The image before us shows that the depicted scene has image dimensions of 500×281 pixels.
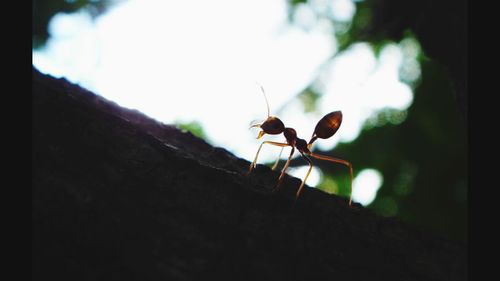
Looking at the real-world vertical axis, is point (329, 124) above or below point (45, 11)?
below

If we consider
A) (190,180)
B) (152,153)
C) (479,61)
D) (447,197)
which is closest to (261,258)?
(190,180)

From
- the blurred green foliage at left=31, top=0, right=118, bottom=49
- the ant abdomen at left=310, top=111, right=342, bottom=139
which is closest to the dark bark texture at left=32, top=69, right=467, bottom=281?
the ant abdomen at left=310, top=111, right=342, bottom=139

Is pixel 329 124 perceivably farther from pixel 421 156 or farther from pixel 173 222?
pixel 421 156

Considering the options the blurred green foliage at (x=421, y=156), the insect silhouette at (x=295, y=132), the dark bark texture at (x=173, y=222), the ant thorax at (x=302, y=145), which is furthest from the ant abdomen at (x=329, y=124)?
the blurred green foliage at (x=421, y=156)

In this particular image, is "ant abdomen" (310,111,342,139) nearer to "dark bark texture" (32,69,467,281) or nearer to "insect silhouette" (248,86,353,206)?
"insect silhouette" (248,86,353,206)

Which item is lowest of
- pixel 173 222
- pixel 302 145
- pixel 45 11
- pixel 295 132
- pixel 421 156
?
pixel 173 222

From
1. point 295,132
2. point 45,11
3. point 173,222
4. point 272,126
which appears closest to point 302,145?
point 295,132

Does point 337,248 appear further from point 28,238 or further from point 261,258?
point 28,238

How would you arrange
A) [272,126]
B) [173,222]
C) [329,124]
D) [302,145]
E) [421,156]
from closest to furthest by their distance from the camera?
[173,222]
[329,124]
[272,126]
[302,145]
[421,156]

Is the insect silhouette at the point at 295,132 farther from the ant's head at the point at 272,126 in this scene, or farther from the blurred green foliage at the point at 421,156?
the blurred green foliage at the point at 421,156
